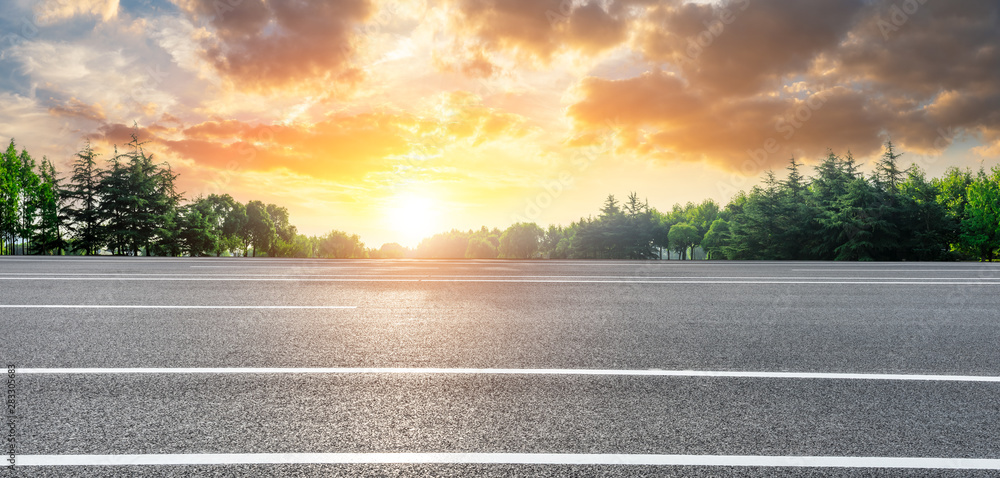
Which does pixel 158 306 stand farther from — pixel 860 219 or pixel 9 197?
pixel 9 197

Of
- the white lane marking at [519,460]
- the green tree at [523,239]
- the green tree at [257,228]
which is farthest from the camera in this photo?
the green tree at [523,239]

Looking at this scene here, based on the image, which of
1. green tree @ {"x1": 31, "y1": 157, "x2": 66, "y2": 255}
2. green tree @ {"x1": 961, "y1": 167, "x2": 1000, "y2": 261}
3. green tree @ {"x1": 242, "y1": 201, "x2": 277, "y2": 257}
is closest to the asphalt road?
green tree @ {"x1": 31, "y1": 157, "x2": 66, "y2": 255}

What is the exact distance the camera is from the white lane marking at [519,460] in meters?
2.83

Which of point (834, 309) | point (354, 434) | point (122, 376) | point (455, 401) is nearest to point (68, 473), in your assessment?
point (354, 434)

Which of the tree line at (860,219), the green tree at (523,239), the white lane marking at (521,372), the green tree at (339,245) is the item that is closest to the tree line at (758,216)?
the tree line at (860,219)

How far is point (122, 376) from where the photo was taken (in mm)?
4453

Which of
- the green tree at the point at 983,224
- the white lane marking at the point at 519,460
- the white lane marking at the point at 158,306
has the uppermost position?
the green tree at the point at 983,224

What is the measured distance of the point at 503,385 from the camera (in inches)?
165

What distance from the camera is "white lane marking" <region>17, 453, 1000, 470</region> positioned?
2826mm

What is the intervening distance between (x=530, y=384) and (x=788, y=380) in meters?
2.27

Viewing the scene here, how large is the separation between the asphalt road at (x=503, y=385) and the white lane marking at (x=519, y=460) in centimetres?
2

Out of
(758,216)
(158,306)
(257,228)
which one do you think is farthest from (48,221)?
(758,216)

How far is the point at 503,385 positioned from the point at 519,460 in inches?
53.8

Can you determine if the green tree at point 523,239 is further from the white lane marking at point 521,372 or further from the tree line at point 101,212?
the white lane marking at point 521,372
